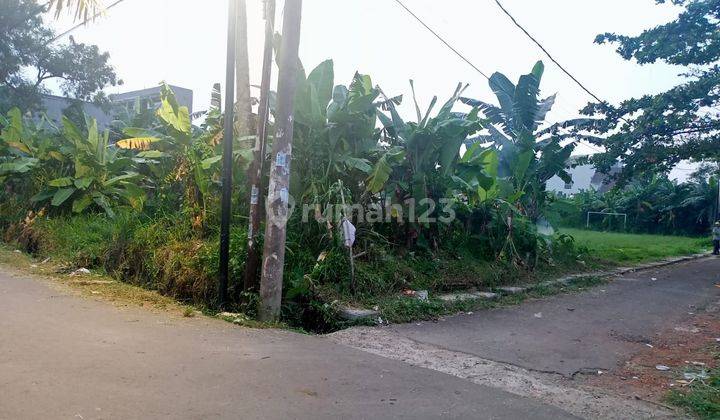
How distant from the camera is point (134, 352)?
5391mm

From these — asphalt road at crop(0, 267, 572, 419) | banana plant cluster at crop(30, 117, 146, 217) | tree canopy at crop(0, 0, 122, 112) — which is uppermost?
tree canopy at crop(0, 0, 122, 112)

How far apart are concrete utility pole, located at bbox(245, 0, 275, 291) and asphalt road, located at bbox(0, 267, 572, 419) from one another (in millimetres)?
954

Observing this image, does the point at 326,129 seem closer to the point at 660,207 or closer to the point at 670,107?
the point at 670,107

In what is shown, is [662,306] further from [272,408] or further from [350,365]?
[272,408]

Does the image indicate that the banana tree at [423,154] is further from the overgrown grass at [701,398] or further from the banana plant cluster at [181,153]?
the overgrown grass at [701,398]

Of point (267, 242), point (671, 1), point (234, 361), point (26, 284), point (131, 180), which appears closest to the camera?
point (234, 361)

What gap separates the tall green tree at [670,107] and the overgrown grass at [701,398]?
35.0 ft

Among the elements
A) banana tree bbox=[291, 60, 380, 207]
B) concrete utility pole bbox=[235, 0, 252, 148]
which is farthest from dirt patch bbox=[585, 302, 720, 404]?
concrete utility pole bbox=[235, 0, 252, 148]

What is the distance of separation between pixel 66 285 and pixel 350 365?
559 cm

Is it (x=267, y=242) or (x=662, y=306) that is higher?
(x=267, y=242)

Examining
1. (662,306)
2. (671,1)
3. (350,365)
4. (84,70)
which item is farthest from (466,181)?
(84,70)

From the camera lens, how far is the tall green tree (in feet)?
46.4

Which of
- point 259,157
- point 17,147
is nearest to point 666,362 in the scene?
point 259,157

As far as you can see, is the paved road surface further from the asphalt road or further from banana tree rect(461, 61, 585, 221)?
banana tree rect(461, 61, 585, 221)
